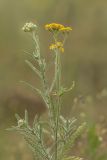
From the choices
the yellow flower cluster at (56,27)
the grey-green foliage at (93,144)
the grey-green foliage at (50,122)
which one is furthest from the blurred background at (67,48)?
the yellow flower cluster at (56,27)

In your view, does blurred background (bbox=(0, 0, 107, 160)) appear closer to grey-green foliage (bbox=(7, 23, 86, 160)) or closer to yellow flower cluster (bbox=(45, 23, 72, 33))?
grey-green foliage (bbox=(7, 23, 86, 160))

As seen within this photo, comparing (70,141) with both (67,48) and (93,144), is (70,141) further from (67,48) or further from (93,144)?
(67,48)

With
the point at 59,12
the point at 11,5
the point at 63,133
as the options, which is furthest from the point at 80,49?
the point at 63,133

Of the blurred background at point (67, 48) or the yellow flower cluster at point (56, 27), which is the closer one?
the yellow flower cluster at point (56, 27)

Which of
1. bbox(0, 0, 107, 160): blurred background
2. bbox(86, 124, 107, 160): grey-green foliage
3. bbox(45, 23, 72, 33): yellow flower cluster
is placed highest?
bbox(0, 0, 107, 160): blurred background

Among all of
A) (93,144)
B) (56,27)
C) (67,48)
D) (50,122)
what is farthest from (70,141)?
(67,48)

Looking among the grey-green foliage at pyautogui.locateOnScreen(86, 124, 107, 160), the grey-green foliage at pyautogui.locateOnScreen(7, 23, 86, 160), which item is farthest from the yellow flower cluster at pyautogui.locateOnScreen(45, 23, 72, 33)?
→ the grey-green foliage at pyautogui.locateOnScreen(86, 124, 107, 160)

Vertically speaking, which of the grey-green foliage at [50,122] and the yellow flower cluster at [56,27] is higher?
the yellow flower cluster at [56,27]

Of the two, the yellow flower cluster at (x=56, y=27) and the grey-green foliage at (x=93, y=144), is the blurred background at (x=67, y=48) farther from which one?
the yellow flower cluster at (x=56, y=27)
